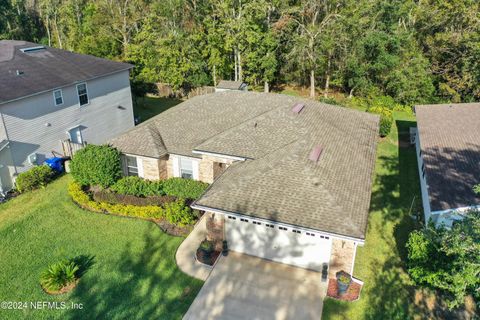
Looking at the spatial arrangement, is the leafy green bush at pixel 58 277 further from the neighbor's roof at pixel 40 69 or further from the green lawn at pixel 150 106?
the green lawn at pixel 150 106

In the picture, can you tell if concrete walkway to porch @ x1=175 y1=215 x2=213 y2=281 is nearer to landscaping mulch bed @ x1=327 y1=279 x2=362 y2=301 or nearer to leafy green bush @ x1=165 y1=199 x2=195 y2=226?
leafy green bush @ x1=165 y1=199 x2=195 y2=226

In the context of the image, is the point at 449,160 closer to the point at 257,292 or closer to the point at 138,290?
the point at 257,292

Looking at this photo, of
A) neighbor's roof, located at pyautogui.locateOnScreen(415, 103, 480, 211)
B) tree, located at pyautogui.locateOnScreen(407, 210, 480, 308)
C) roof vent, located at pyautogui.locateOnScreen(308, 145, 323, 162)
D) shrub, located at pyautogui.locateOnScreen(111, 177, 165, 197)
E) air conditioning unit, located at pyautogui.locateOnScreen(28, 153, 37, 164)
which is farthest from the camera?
air conditioning unit, located at pyautogui.locateOnScreen(28, 153, 37, 164)

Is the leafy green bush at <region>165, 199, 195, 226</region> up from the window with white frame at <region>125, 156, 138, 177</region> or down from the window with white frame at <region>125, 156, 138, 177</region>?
down

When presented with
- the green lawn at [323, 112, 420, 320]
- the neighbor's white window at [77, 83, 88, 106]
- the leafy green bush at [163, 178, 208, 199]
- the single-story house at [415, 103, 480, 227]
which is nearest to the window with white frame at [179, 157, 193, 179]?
the leafy green bush at [163, 178, 208, 199]

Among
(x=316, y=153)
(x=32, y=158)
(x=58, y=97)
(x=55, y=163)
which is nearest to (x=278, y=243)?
(x=316, y=153)

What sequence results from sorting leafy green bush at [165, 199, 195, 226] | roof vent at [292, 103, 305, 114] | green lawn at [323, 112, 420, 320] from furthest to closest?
roof vent at [292, 103, 305, 114]
leafy green bush at [165, 199, 195, 226]
green lawn at [323, 112, 420, 320]

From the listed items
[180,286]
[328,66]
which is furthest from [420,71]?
[180,286]

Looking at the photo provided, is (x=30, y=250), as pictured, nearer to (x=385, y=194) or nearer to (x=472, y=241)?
(x=472, y=241)
